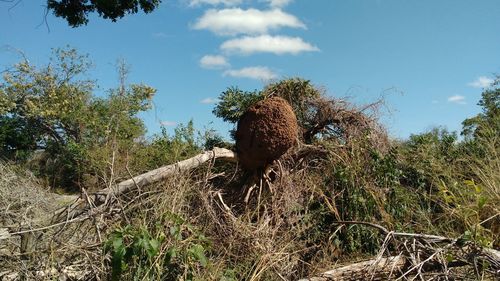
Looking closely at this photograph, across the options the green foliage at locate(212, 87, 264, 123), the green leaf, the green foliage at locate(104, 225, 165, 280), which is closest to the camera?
the green foliage at locate(104, 225, 165, 280)

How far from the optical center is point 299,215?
6.87 meters

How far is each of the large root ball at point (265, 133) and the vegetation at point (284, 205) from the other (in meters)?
0.39

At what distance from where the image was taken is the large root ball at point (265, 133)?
687cm

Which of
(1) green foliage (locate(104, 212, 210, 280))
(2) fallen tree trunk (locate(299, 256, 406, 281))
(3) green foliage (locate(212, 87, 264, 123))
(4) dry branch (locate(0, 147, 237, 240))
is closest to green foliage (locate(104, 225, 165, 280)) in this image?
(1) green foliage (locate(104, 212, 210, 280))

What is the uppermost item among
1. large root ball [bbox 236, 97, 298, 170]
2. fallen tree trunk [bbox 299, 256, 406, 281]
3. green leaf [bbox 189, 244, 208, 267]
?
large root ball [bbox 236, 97, 298, 170]

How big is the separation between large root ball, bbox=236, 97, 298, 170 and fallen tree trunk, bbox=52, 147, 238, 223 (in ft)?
1.60

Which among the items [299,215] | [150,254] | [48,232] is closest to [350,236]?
[299,215]

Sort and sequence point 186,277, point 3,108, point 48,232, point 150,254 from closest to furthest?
point 150,254 < point 186,277 < point 48,232 < point 3,108

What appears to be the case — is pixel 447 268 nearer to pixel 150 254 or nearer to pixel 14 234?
pixel 150 254

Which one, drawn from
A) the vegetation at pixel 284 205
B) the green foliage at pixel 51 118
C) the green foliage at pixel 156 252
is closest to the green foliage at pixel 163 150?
the vegetation at pixel 284 205

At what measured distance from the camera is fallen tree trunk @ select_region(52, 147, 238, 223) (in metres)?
5.55

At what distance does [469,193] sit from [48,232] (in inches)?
209

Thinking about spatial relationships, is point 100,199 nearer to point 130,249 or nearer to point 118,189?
point 118,189

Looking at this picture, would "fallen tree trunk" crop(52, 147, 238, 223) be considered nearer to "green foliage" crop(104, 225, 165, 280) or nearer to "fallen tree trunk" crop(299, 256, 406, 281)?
"green foliage" crop(104, 225, 165, 280)
